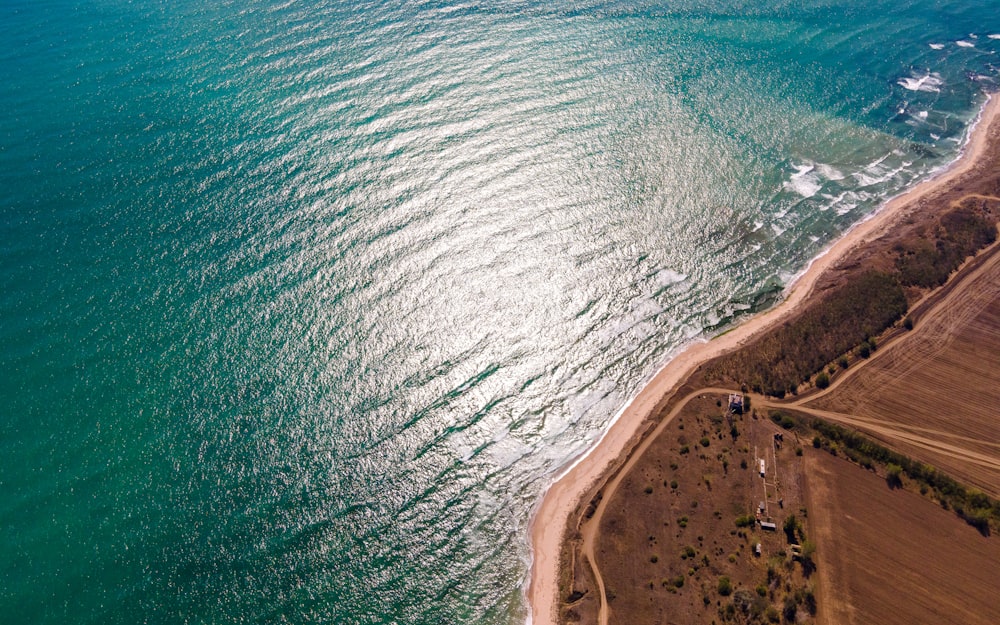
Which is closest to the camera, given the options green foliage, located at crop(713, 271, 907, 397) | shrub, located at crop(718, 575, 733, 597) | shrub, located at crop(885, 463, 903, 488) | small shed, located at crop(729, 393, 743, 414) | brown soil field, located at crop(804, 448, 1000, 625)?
brown soil field, located at crop(804, 448, 1000, 625)

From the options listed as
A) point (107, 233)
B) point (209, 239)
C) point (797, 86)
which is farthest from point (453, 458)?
point (797, 86)

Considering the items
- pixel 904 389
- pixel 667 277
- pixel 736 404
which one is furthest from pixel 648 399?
pixel 904 389

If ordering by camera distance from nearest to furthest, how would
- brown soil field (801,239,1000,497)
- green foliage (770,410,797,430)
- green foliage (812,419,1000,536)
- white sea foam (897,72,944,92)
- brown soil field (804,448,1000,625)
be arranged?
brown soil field (804,448,1000,625) → green foliage (812,419,1000,536) → brown soil field (801,239,1000,497) → green foliage (770,410,797,430) → white sea foam (897,72,944,92)

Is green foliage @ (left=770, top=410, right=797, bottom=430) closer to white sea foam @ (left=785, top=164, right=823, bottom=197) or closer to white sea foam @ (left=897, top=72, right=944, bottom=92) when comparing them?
white sea foam @ (left=785, top=164, right=823, bottom=197)

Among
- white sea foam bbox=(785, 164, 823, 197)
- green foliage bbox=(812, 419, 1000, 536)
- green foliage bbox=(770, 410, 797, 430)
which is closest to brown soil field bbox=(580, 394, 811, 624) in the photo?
green foliage bbox=(770, 410, 797, 430)

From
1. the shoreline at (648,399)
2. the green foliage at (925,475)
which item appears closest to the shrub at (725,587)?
the shoreline at (648,399)

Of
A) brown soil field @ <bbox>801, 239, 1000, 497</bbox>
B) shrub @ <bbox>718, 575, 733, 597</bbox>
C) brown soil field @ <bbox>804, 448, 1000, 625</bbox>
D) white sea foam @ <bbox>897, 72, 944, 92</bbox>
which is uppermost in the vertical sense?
white sea foam @ <bbox>897, 72, 944, 92</bbox>

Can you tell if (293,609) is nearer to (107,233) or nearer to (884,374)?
(107,233)
